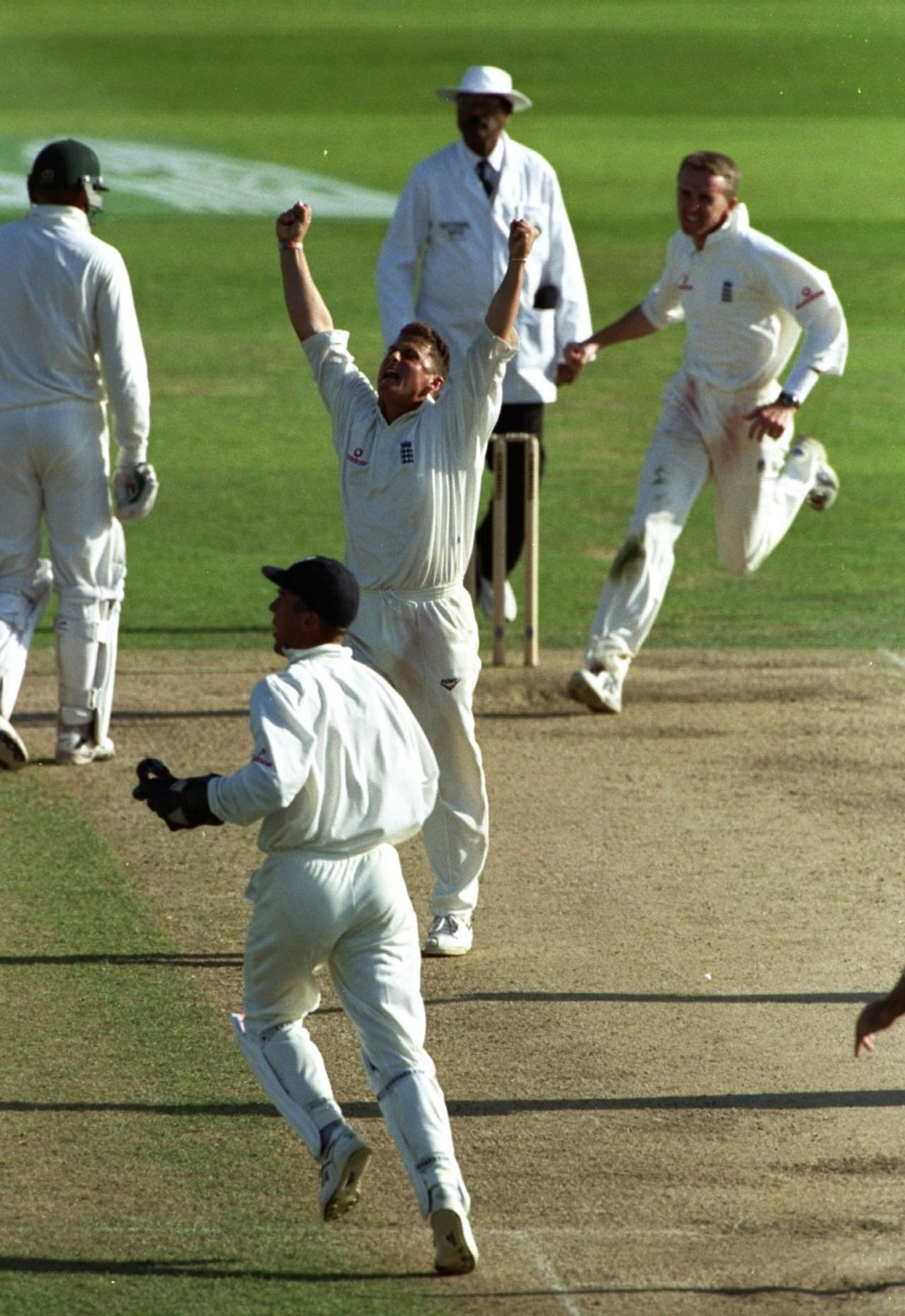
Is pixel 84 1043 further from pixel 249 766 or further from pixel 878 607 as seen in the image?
pixel 878 607

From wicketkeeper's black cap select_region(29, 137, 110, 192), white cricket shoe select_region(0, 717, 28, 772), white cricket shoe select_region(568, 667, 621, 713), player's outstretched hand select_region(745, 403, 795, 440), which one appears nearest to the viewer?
white cricket shoe select_region(0, 717, 28, 772)

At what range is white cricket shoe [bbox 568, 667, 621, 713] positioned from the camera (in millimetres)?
10672

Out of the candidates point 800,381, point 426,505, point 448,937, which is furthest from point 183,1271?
point 800,381

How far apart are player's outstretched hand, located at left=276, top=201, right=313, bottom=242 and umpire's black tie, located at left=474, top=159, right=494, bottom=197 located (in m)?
4.41

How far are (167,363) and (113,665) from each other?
41.4 feet

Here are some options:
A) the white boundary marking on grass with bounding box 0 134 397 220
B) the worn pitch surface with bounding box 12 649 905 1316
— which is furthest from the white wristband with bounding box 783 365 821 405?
the white boundary marking on grass with bounding box 0 134 397 220

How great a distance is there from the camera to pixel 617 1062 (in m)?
6.66

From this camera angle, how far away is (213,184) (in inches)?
1524

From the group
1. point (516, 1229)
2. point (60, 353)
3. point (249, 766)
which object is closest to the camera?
point (249, 766)

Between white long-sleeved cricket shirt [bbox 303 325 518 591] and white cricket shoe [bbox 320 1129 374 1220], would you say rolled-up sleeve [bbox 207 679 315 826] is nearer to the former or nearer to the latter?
white cricket shoe [bbox 320 1129 374 1220]

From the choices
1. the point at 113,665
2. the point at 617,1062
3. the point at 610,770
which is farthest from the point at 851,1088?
the point at 113,665

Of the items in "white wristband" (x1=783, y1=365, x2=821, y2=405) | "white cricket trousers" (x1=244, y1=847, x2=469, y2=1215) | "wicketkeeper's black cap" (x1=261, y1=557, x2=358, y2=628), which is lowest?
"white cricket trousers" (x1=244, y1=847, x2=469, y2=1215)

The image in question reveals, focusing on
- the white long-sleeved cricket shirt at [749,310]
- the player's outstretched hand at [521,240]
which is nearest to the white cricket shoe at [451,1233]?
the player's outstretched hand at [521,240]

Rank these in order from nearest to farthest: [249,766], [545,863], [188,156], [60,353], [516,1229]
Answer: [249,766]
[516,1229]
[545,863]
[60,353]
[188,156]
